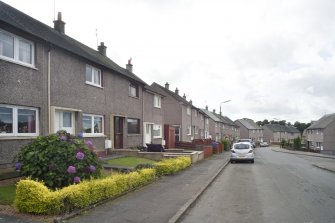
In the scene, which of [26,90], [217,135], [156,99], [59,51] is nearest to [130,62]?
[156,99]

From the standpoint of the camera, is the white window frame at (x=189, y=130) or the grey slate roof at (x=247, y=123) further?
the grey slate roof at (x=247, y=123)

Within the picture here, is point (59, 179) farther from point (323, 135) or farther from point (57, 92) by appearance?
point (323, 135)

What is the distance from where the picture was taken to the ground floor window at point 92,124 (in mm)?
20094

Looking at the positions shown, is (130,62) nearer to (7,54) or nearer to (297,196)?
(7,54)

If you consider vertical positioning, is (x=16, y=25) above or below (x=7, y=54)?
above

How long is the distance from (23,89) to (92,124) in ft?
22.7

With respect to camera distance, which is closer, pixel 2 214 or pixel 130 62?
pixel 2 214

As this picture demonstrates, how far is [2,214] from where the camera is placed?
8508 millimetres

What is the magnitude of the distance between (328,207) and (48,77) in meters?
11.2

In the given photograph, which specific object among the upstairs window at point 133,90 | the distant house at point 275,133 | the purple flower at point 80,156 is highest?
the upstairs window at point 133,90

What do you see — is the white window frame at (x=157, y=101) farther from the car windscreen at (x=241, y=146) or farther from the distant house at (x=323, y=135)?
the distant house at (x=323, y=135)

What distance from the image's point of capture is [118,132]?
82.7 ft

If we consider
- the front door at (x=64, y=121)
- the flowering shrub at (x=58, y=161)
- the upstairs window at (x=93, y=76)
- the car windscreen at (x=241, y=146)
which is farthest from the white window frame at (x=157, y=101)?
the flowering shrub at (x=58, y=161)

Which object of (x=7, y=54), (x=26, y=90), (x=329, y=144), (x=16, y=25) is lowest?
(x=329, y=144)
